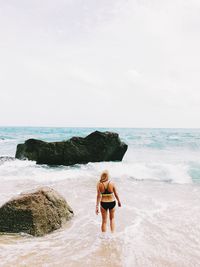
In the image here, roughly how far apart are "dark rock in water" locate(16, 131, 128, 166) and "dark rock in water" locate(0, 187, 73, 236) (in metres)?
11.6

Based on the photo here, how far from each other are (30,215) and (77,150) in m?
12.7

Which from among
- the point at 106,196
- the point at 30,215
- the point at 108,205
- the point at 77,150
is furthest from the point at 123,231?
the point at 77,150

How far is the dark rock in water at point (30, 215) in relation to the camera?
7281 millimetres

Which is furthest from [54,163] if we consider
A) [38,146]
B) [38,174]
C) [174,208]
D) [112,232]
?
[112,232]

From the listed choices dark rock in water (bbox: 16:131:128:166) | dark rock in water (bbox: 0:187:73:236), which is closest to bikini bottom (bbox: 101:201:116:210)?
dark rock in water (bbox: 0:187:73:236)

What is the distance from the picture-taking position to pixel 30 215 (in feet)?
24.0

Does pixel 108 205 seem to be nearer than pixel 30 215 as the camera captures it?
No

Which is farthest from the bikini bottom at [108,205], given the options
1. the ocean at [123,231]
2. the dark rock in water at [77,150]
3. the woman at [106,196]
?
the dark rock in water at [77,150]

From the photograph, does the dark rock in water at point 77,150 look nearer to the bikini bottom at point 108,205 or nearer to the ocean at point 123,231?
the ocean at point 123,231

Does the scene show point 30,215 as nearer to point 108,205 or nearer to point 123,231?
point 108,205

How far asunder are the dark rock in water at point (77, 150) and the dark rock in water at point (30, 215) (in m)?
11.6

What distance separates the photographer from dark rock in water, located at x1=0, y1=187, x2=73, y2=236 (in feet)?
Result: 23.9

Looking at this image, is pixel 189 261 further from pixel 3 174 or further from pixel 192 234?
pixel 3 174

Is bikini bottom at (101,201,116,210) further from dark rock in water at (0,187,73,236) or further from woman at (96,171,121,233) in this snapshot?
dark rock in water at (0,187,73,236)
